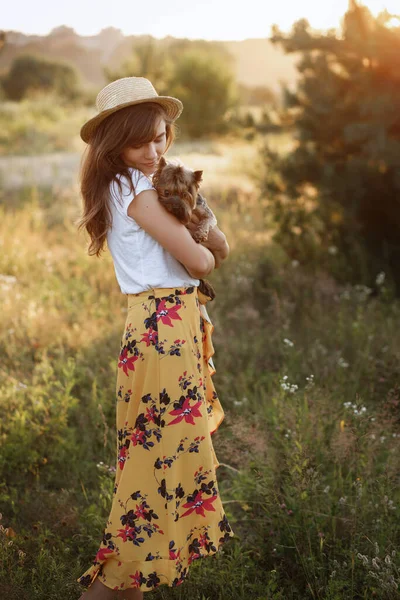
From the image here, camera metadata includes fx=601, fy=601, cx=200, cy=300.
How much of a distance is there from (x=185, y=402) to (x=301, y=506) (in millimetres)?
1051

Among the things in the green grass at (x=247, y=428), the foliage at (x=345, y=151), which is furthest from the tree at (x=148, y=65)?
the green grass at (x=247, y=428)

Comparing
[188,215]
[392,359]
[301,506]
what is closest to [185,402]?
[188,215]

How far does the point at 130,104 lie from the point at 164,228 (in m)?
0.54

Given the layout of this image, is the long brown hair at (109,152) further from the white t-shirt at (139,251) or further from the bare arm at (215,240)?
the bare arm at (215,240)

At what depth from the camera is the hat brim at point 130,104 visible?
7.95 feet

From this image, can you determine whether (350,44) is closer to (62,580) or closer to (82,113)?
(62,580)

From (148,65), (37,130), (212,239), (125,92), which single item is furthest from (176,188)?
(148,65)

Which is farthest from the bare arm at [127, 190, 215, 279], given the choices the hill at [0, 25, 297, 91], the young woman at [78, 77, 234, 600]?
the hill at [0, 25, 297, 91]

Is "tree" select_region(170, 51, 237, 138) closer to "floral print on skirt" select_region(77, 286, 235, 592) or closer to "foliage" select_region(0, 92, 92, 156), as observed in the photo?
"foliage" select_region(0, 92, 92, 156)

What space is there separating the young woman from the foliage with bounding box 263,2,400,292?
4.14 metres

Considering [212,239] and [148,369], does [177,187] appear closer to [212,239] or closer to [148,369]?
[212,239]

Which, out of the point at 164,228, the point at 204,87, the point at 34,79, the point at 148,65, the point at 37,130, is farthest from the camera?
the point at 34,79

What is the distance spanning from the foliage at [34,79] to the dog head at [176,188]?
3655cm

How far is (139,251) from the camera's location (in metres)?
2.46
